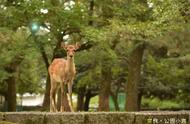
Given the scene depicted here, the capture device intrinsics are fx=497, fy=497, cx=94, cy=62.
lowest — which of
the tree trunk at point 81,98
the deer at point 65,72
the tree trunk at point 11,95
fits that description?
the tree trunk at point 81,98

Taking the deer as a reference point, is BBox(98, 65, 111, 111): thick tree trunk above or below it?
below

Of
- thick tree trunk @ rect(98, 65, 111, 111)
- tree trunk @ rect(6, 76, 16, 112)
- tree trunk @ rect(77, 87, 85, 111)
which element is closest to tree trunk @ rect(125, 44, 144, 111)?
thick tree trunk @ rect(98, 65, 111, 111)

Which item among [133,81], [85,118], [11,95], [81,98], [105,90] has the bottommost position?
[81,98]

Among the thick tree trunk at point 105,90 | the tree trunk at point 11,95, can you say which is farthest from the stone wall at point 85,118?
the tree trunk at point 11,95

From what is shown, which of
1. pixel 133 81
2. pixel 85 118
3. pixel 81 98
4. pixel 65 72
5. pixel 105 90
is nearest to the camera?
pixel 85 118

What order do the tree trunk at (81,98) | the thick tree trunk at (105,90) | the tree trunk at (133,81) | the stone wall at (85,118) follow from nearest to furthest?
the stone wall at (85,118)
the tree trunk at (133,81)
the thick tree trunk at (105,90)
the tree trunk at (81,98)

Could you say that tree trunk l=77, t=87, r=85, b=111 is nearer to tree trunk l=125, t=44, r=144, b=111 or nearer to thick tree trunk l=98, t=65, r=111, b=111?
thick tree trunk l=98, t=65, r=111, b=111

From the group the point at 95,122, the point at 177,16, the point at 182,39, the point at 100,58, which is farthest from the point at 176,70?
the point at 95,122

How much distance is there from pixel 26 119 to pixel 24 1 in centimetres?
1045

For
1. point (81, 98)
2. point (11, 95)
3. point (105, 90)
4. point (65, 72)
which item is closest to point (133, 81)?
point (105, 90)

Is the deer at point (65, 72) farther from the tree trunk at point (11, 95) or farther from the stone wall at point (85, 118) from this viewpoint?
the tree trunk at point (11, 95)

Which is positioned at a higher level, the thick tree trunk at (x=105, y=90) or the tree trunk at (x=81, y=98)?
the thick tree trunk at (x=105, y=90)

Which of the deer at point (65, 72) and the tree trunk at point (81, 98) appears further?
the tree trunk at point (81, 98)

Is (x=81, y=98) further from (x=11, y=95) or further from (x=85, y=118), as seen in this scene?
(x=85, y=118)
